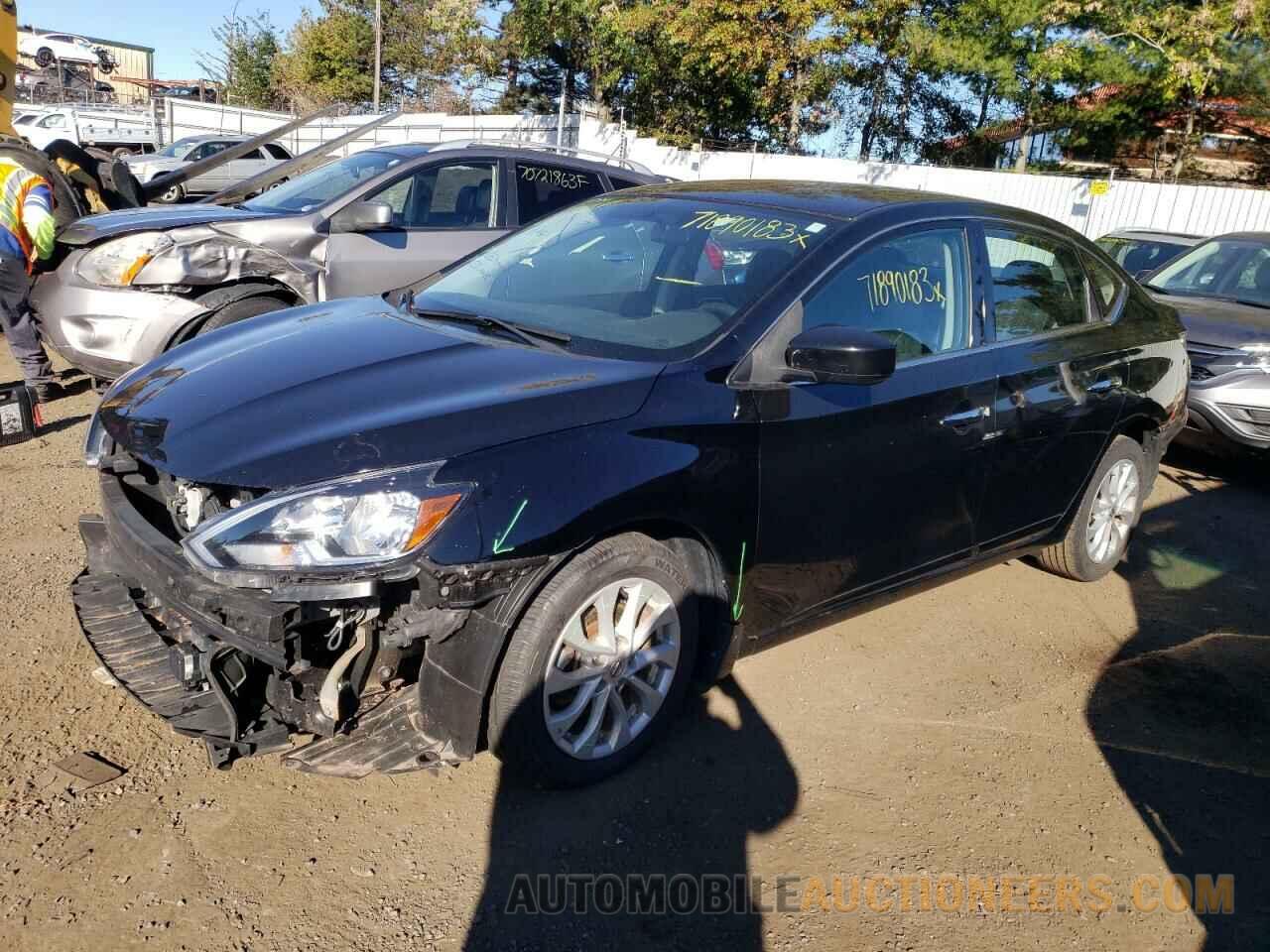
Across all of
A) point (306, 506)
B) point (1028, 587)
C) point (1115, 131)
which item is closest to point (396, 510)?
point (306, 506)

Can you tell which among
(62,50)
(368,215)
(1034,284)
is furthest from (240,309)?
(62,50)

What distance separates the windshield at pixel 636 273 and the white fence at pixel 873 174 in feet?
21.7

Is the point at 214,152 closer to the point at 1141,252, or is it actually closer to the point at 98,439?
the point at 1141,252

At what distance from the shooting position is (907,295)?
3.52 m

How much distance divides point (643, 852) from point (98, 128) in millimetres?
27462

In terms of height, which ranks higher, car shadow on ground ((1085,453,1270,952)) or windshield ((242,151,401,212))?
windshield ((242,151,401,212))

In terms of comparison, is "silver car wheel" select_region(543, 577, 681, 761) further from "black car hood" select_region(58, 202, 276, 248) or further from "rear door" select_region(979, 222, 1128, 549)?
"black car hood" select_region(58, 202, 276, 248)

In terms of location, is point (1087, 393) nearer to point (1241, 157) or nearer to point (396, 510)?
point (396, 510)

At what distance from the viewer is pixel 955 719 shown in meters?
3.56

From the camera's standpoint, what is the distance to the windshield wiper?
3156 mm

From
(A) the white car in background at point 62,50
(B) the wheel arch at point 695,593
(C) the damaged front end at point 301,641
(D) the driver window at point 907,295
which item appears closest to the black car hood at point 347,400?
(C) the damaged front end at point 301,641

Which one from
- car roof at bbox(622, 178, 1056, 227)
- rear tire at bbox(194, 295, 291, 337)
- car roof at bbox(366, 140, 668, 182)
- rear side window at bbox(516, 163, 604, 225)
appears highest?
car roof at bbox(622, 178, 1056, 227)

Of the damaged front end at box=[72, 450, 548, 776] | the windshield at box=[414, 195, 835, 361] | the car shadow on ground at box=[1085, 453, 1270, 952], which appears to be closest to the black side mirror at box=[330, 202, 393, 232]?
the windshield at box=[414, 195, 835, 361]

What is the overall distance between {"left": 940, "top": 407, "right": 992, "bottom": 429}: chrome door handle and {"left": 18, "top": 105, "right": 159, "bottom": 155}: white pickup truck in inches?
877
